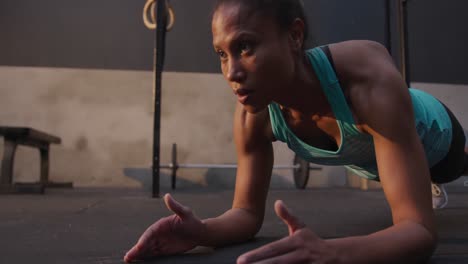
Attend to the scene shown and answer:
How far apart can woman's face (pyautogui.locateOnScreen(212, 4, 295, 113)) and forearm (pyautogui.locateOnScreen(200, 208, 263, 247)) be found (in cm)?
25

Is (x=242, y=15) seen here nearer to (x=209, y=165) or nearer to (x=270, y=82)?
(x=270, y=82)

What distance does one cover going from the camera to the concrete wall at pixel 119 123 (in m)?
3.52

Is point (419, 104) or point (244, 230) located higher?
point (419, 104)

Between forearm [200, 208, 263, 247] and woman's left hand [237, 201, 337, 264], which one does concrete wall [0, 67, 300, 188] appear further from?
woman's left hand [237, 201, 337, 264]

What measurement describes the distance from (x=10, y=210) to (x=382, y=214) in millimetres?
1353

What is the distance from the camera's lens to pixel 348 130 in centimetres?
79

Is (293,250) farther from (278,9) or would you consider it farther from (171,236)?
(278,9)

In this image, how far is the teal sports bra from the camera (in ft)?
2.49

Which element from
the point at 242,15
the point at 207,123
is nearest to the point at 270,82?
the point at 242,15

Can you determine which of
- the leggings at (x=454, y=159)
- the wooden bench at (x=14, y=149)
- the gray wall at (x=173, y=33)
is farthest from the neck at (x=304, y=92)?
the gray wall at (x=173, y=33)

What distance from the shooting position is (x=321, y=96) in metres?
0.79

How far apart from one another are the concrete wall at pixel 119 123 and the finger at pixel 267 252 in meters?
3.04

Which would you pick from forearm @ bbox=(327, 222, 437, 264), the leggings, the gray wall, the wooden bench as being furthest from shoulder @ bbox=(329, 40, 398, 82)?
the gray wall

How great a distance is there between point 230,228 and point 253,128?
0.20 m
